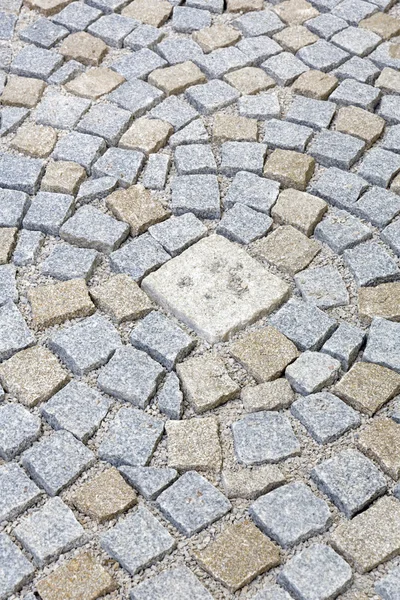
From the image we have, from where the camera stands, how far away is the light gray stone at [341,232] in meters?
3.92

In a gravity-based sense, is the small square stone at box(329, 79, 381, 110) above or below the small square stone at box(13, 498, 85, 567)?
above

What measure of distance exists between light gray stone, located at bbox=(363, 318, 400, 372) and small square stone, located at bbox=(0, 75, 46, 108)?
241 cm

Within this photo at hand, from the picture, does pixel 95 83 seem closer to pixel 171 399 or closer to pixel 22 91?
pixel 22 91

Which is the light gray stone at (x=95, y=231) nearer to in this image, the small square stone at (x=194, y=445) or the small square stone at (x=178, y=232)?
the small square stone at (x=178, y=232)

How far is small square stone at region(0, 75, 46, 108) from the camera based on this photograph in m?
4.73

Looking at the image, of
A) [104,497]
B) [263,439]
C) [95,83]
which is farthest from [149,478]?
[95,83]

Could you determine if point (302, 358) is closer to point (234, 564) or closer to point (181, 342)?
point (181, 342)

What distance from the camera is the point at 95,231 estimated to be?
13.0 feet

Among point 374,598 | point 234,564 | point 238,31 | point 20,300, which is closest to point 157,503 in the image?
point 234,564

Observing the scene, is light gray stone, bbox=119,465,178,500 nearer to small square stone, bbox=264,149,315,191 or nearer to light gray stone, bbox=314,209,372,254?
light gray stone, bbox=314,209,372,254

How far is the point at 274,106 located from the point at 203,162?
634 mm

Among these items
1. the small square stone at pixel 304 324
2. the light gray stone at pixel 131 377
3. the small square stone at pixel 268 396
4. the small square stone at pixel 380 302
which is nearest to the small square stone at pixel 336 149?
the small square stone at pixel 380 302

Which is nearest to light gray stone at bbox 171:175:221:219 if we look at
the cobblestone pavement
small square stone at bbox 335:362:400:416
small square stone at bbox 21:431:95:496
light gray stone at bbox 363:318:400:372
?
the cobblestone pavement

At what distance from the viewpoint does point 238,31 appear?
5.25m
